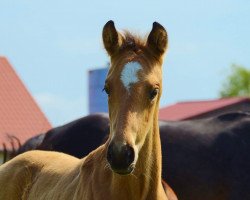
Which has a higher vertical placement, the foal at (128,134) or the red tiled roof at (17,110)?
the foal at (128,134)

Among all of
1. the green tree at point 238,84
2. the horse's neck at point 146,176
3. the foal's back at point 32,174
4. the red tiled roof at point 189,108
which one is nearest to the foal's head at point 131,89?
the horse's neck at point 146,176

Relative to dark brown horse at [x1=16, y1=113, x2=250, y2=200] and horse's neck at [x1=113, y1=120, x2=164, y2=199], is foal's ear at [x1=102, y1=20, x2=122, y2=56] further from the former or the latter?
dark brown horse at [x1=16, y1=113, x2=250, y2=200]

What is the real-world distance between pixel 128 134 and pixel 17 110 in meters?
24.8

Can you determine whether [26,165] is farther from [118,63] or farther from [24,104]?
[24,104]

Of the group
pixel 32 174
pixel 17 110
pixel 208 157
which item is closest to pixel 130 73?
pixel 32 174

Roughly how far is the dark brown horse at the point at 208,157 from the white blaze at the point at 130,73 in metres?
3.55

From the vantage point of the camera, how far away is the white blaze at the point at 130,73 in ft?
18.6

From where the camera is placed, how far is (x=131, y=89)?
5645 mm

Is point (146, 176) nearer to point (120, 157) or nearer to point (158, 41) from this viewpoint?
point (120, 157)

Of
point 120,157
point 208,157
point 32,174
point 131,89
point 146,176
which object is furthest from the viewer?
point 208,157

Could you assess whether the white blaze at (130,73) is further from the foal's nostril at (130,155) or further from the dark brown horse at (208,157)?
the dark brown horse at (208,157)

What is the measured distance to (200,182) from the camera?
912cm

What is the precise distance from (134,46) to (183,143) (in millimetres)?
3578

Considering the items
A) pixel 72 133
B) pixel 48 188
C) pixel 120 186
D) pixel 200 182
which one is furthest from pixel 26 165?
pixel 72 133
